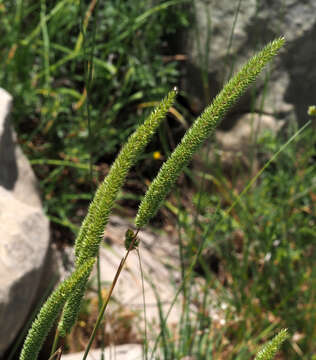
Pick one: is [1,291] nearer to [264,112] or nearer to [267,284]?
[267,284]

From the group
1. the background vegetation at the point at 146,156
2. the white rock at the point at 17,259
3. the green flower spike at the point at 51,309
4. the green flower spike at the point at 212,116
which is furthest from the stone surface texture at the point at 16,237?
the green flower spike at the point at 212,116

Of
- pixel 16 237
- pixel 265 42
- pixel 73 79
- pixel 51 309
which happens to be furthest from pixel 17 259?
pixel 265 42

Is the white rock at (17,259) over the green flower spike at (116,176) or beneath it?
beneath

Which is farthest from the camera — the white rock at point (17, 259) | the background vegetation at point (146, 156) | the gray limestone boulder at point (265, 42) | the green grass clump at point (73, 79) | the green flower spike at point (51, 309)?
the gray limestone boulder at point (265, 42)

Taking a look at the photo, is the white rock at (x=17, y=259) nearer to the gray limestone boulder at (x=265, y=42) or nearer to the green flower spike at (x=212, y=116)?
the green flower spike at (x=212, y=116)

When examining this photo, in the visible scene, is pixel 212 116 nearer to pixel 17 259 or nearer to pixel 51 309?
pixel 51 309

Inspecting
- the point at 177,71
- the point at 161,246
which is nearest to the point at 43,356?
the point at 161,246
